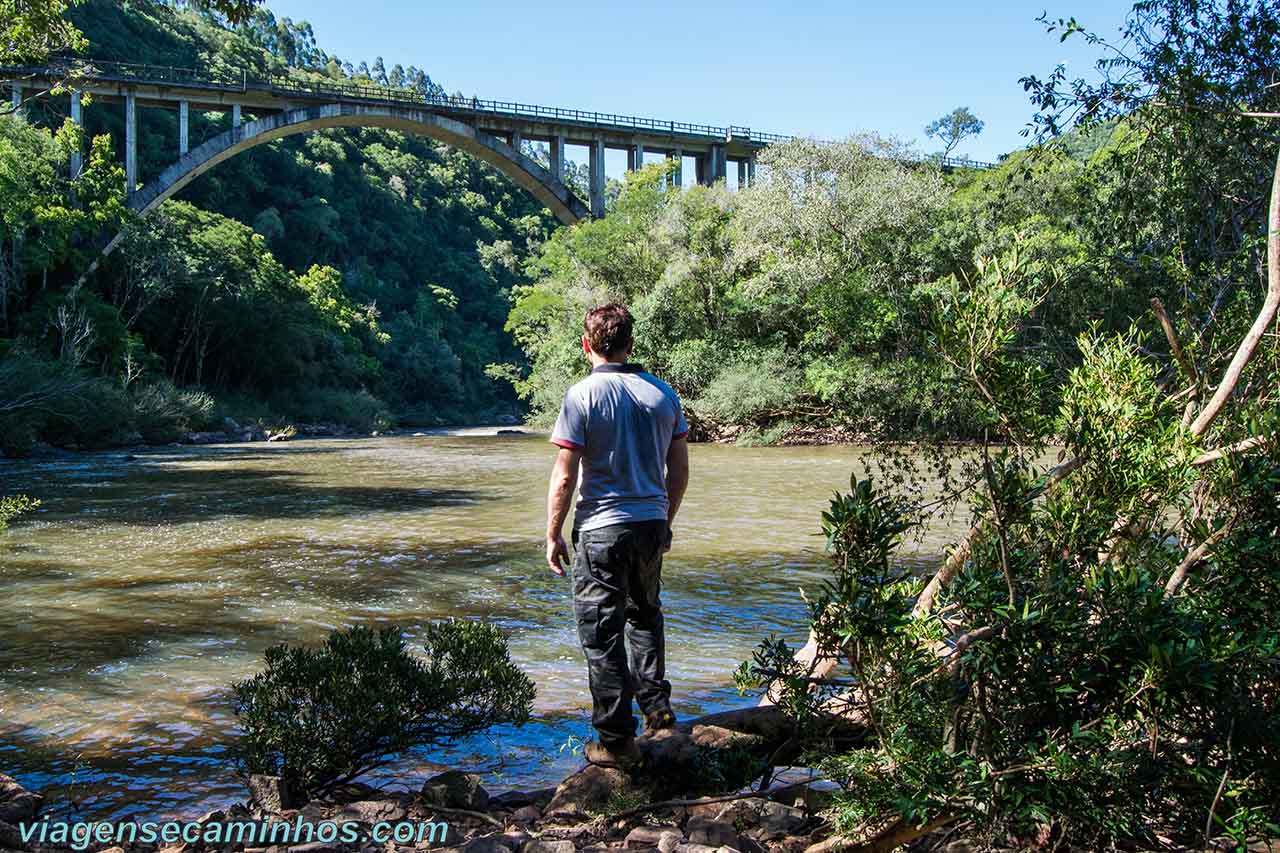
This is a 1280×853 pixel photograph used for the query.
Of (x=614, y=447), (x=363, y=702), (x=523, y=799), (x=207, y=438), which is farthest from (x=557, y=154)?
(x=523, y=799)

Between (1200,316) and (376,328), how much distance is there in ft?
206

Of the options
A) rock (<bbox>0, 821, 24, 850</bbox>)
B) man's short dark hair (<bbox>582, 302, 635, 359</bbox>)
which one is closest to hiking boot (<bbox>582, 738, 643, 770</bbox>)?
man's short dark hair (<bbox>582, 302, 635, 359</bbox>)

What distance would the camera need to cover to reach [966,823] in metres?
2.80

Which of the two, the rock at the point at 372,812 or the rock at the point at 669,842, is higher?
the rock at the point at 669,842

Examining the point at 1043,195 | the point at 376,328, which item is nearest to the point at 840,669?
the point at 1043,195

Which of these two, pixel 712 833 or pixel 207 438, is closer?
pixel 712 833

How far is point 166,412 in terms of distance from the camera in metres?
34.2

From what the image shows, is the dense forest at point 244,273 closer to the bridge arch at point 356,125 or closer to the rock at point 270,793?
the bridge arch at point 356,125

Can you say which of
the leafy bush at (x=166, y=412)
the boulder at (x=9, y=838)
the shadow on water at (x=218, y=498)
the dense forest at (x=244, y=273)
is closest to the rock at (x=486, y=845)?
the boulder at (x=9, y=838)

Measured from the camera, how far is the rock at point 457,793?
11.5 feet

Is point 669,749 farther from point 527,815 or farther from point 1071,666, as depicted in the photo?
point 1071,666

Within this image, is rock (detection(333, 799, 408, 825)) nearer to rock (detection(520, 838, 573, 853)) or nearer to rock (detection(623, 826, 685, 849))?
rock (detection(520, 838, 573, 853))

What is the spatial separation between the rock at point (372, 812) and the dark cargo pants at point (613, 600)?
0.76 meters

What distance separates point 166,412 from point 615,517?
34.4 m
